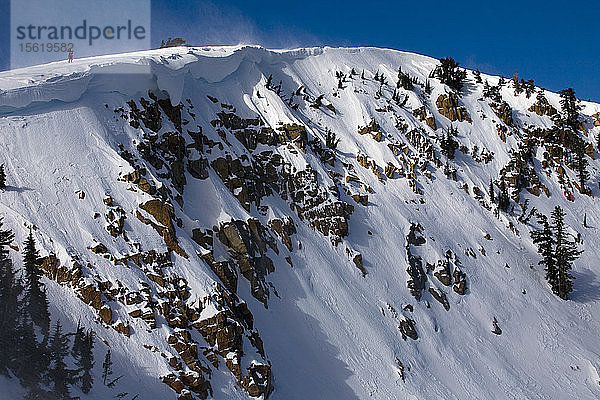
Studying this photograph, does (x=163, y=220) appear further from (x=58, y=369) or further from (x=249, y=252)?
(x=58, y=369)

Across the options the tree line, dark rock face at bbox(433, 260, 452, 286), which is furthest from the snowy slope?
the tree line

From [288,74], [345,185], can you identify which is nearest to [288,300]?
[345,185]

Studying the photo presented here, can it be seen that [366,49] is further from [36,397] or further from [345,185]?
[36,397]

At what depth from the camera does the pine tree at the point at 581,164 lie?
176ft

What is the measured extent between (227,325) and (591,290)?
37068 millimetres

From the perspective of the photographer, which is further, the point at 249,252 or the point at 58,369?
the point at 249,252

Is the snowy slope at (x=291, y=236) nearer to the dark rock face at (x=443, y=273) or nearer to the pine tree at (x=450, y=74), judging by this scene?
the dark rock face at (x=443, y=273)

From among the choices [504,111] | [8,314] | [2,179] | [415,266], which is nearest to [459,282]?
[415,266]

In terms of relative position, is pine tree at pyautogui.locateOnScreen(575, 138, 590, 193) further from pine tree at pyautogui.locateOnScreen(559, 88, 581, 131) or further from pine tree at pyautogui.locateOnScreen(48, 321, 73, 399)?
pine tree at pyautogui.locateOnScreen(48, 321, 73, 399)

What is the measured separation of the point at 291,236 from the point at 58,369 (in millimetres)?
19741

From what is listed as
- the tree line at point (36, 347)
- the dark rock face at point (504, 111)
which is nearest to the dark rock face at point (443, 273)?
the tree line at point (36, 347)

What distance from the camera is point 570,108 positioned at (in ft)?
198

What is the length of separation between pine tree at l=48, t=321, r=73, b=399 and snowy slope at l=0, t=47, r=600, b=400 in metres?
1.62

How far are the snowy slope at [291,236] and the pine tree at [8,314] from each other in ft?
8.98
